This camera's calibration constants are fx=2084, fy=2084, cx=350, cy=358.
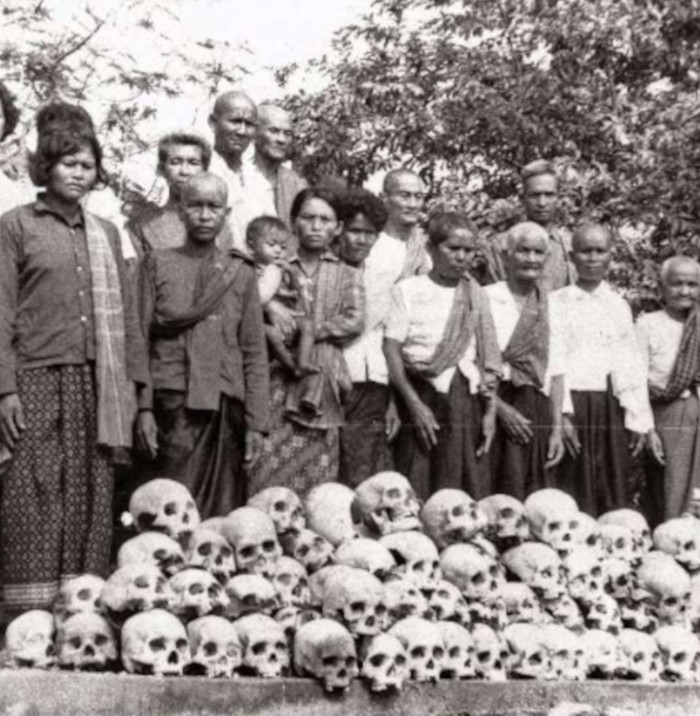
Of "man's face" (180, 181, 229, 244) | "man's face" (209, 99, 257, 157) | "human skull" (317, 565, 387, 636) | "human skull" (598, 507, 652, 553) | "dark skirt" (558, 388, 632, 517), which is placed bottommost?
"human skull" (317, 565, 387, 636)

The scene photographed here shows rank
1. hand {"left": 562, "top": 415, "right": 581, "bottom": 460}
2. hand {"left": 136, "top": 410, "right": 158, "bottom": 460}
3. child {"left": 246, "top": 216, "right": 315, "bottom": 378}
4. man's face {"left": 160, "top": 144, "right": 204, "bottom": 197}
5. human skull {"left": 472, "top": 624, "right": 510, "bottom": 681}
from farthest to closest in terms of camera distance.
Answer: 1. hand {"left": 562, "top": 415, "right": 581, "bottom": 460}
2. man's face {"left": 160, "top": 144, "right": 204, "bottom": 197}
3. child {"left": 246, "top": 216, "right": 315, "bottom": 378}
4. hand {"left": 136, "top": 410, "right": 158, "bottom": 460}
5. human skull {"left": 472, "top": 624, "right": 510, "bottom": 681}

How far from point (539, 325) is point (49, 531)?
10.4 ft

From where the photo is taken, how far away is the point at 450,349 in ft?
32.7

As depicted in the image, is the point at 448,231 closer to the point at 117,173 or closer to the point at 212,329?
the point at 212,329

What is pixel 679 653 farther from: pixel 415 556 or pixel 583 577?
pixel 415 556

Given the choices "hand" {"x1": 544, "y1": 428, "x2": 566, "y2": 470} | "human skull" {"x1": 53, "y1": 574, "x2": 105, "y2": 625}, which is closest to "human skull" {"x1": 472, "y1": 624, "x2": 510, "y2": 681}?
"human skull" {"x1": 53, "y1": 574, "x2": 105, "y2": 625}

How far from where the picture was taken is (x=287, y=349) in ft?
31.9

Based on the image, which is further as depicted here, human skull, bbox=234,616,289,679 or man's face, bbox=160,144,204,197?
man's face, bbox=160,144,204,197

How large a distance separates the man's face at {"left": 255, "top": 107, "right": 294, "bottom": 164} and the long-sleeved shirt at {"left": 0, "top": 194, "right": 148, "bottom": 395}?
2457mm

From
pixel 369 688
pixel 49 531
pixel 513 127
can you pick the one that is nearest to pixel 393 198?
pixel 49 531

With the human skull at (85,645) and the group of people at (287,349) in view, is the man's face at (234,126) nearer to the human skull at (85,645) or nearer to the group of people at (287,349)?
the group of people at (287,349)

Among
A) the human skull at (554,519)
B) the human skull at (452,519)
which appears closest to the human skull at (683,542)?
the human skull at (554,519)

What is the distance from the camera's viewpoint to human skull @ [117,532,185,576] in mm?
7148

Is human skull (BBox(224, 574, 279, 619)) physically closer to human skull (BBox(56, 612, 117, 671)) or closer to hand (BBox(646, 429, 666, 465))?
human skull (BBox(56, 612, 117, 671))
